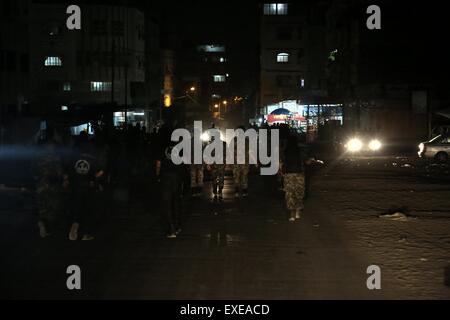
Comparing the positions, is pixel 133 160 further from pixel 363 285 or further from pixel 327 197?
pixel 363 285

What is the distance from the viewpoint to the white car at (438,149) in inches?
1143

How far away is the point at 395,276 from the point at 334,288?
3.60ft

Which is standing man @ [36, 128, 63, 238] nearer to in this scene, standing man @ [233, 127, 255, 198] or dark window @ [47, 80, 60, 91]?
standing man @ [233, 127, 255, 198]

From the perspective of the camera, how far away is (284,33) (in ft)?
241

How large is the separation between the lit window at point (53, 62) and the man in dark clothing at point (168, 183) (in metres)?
47.0

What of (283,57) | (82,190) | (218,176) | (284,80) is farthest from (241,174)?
(284,80)

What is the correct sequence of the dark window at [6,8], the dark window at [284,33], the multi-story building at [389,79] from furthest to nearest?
the dark window at [284,33] → the multi-story building at [389,79] → the dark window at [6,8]

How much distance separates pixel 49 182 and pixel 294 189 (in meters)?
5.01

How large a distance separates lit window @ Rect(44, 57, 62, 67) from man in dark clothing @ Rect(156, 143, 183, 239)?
4697cm

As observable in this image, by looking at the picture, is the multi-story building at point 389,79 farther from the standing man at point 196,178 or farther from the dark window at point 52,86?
the standing man at point 196,178

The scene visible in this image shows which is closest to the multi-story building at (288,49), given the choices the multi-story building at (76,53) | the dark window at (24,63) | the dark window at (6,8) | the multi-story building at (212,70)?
the multi-story building at (76,53)

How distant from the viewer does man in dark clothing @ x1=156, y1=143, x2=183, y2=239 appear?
11.5 metres

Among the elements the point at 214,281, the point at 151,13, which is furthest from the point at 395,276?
the point at 151,13
